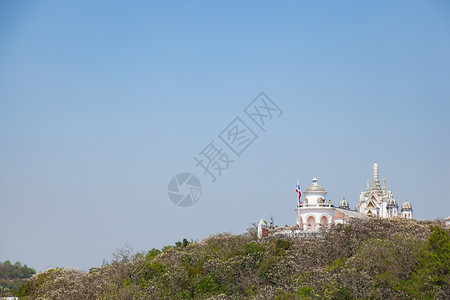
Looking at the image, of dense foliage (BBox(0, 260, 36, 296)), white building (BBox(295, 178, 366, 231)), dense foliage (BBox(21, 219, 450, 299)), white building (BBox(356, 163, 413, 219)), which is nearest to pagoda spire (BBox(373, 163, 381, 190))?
white building (BBox(356, 163, 413, 219))

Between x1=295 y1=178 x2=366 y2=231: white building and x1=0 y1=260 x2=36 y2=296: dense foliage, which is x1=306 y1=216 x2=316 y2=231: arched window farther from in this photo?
x1=0 y1=260 x2=36 y2=296: dense foliage

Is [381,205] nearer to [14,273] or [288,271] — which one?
[288,271]

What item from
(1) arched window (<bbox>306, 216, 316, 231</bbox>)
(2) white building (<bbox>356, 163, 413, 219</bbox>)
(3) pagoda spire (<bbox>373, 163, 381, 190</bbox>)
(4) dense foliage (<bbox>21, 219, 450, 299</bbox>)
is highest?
(3) pagoda spire (<bbox>373, 163, 381, 190</bbox>)

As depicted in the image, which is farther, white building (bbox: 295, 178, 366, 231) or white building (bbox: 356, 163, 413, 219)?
white building (bbox: 356, 163, 413, 219)

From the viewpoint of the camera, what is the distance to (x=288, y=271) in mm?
52375

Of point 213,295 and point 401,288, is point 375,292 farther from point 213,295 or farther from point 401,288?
point 213,295

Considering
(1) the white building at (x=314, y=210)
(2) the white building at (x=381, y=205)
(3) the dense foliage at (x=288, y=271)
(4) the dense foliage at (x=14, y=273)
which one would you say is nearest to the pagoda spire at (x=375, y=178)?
(2) the white building at (x=381, y=205)

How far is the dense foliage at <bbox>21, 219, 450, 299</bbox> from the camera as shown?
4581 cm

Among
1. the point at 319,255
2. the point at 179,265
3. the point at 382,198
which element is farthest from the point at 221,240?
the point at 382,198

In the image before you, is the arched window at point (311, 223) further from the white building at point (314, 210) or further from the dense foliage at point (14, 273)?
the dense foliage at point (14, 273)

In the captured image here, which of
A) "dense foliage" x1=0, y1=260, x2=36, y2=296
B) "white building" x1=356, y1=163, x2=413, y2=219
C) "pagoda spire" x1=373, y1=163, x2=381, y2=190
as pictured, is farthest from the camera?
"dense foliage" x1=0, y1=260, x2=36, y2=296

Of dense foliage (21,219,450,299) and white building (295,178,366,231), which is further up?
white building (295,178,366,231)

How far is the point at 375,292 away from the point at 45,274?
34135 mm

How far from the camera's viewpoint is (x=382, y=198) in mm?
104938
